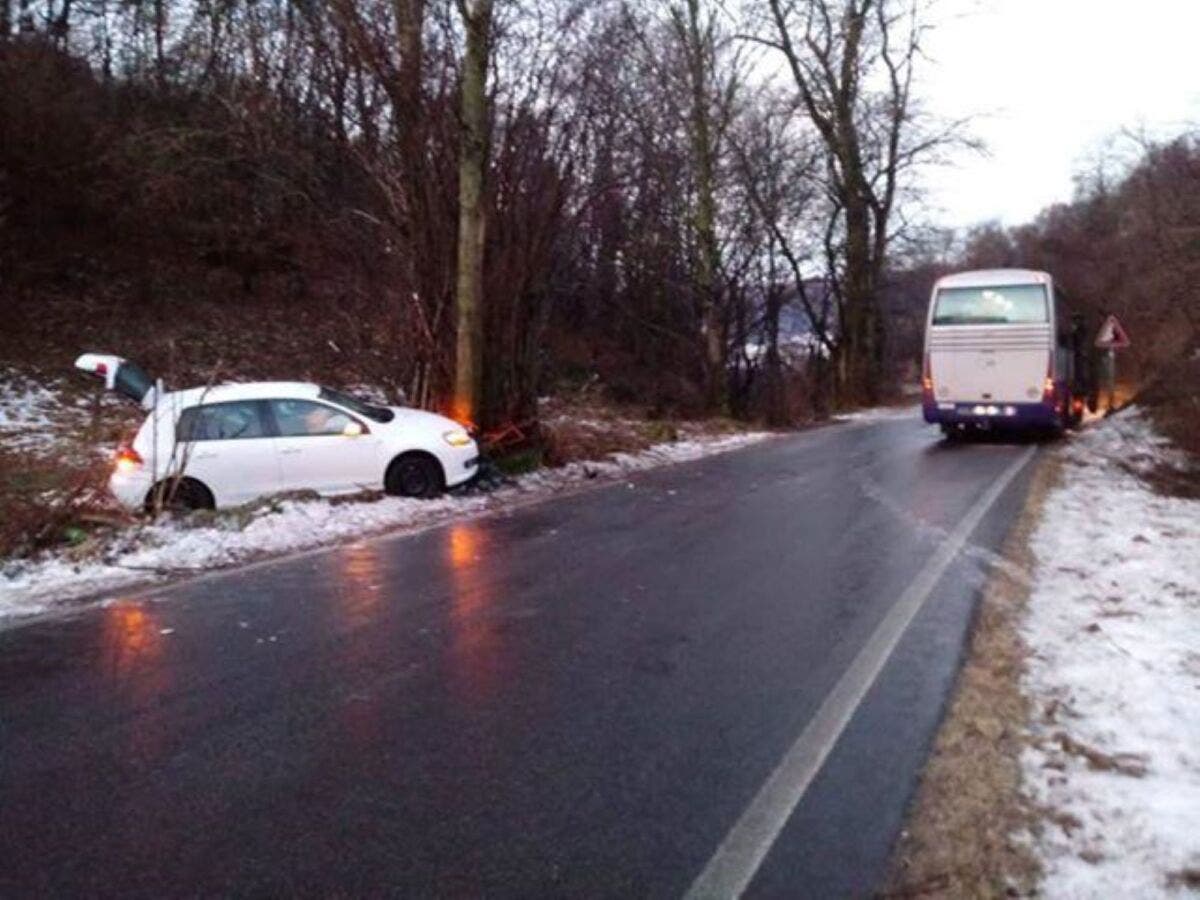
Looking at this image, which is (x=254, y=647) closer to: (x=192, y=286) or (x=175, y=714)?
(x=175, y=714)

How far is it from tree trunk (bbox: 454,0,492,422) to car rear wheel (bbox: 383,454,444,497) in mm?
2059

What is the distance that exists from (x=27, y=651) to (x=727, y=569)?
5129mm

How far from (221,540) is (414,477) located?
3400 mm

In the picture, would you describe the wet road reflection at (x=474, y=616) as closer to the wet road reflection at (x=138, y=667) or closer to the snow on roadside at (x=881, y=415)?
the wet road reflection at (x=138, y=667)

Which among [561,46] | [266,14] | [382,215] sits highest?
[266,14]

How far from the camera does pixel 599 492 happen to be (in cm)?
1417

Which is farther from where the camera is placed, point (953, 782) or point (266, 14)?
point (266, 14)

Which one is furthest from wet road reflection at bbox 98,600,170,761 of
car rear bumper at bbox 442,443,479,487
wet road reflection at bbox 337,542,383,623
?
car rear bumper at bbox 442,443,479,487

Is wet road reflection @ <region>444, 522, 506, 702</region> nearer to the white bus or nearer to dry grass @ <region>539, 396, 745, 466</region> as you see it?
dry grass @ <region>539, 396, 745, 466</region>

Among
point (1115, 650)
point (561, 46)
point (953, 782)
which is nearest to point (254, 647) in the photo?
point (953, 782)

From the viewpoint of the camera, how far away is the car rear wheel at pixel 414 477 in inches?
514

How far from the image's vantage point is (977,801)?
432cm

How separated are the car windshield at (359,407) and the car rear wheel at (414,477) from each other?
1.93 feet

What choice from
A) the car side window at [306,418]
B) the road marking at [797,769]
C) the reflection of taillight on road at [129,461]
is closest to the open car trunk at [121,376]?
the reflection of taillight on road at [129,461]
